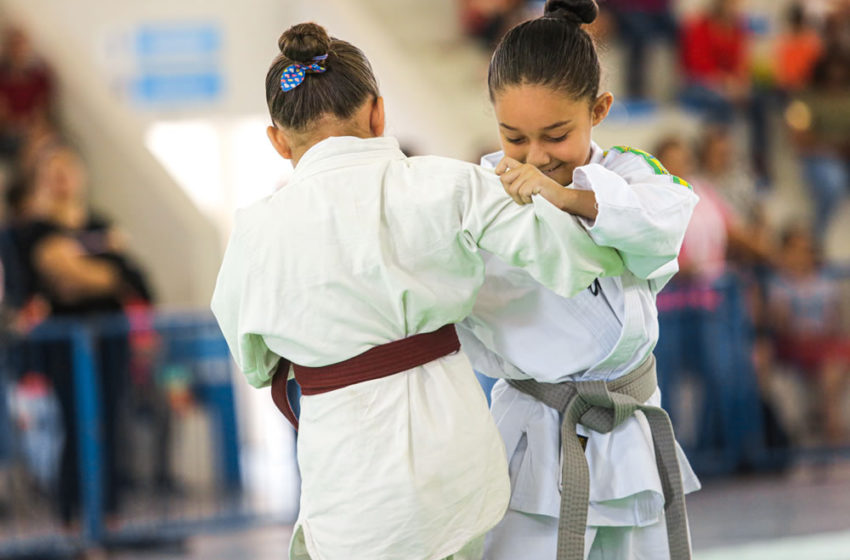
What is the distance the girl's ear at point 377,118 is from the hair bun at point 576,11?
0.36m

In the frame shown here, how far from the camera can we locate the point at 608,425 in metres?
1.92

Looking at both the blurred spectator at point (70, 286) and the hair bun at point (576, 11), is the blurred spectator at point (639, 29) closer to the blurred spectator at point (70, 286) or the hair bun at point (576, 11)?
the blurred spectator at point (70, 286)

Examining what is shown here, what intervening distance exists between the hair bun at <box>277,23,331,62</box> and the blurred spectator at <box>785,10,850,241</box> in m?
5.62

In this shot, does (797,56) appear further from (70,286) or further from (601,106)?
(601,106)

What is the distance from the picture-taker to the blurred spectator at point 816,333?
503 cm

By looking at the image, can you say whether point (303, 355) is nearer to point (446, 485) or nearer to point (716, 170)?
point (446, 485)

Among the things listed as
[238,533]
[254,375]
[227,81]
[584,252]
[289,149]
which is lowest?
[238,533]

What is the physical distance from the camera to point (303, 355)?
1740 millimetres

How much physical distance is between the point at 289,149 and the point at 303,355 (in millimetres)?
347

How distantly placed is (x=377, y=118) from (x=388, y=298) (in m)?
0.31

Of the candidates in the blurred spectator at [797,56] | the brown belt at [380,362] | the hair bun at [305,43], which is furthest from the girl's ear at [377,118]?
the blurred spectator at [797,56]

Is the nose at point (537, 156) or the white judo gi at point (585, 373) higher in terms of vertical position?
the nose at point (537, 156)

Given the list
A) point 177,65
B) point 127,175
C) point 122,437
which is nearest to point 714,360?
point 122,437

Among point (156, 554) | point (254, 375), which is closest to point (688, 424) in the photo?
point (156, 554)
